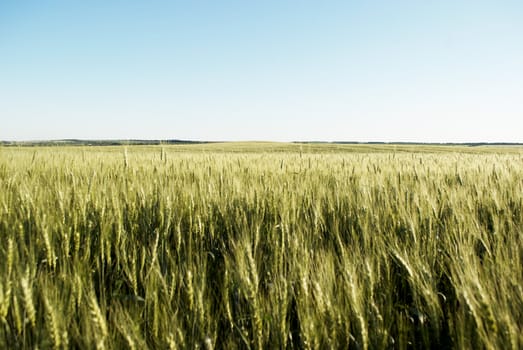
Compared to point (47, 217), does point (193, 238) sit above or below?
below

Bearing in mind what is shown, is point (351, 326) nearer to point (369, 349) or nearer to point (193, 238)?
point (369, 349)

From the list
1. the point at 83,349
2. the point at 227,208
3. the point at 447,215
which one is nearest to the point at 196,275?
the point at 83,349

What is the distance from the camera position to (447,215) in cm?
174

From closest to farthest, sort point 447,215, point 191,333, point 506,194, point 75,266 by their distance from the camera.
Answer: point 191,333 → point 75,266 → point 447,215 → point 506,194

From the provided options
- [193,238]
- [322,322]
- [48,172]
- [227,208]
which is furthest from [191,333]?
[48,172]

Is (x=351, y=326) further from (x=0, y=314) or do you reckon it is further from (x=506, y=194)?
(x=506, y=194)

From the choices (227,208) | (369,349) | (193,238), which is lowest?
(369,349)

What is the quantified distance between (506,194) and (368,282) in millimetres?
1649

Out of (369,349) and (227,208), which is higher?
(227,208)

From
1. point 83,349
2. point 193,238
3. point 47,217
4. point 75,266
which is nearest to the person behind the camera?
point 83,349

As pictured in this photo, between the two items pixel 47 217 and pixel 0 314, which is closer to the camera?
pixel 0 314

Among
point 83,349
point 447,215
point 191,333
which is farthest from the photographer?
point 447,215

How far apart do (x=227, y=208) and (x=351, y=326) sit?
964mm

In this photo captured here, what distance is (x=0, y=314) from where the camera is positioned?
85cm
